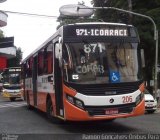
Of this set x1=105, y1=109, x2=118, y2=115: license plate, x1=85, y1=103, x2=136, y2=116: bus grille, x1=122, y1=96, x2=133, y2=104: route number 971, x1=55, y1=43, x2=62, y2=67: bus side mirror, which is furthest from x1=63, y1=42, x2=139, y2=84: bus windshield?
x1=105, y1=109, x2=118, y2=115: license plate

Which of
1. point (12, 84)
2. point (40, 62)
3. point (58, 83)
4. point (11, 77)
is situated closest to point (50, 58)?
point (58, 83)

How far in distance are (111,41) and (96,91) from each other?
176cm

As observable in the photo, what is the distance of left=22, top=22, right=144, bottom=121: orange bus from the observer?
14.4 meters

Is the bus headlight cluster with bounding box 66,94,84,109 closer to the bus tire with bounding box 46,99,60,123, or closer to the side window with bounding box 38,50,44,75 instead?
the bus tire with bounding box 46,99,60,123

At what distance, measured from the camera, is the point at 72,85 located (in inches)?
571

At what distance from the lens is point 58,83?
611 inches

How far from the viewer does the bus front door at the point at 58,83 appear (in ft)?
49.6

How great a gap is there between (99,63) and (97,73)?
323 millimetres

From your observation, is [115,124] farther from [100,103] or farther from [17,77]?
[17,77]

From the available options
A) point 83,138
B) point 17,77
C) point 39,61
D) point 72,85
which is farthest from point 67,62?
point 17,77

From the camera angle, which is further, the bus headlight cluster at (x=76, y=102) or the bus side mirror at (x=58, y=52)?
the bus side mirror at (x=58, y=52)

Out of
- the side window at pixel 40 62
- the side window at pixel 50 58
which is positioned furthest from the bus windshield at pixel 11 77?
the side window at pixel 50 58

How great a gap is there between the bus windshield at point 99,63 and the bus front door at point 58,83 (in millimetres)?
444

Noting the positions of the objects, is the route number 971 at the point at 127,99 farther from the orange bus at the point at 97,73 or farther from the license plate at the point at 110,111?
the license plate at the point at 110,111
